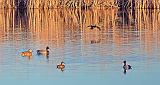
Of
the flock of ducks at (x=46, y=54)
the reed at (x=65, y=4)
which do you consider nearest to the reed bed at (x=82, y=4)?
the reed at (x=65, y=4)

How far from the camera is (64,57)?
23703 millimetres

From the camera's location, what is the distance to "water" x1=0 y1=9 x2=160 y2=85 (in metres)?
20.0

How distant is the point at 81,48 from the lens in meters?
26.1

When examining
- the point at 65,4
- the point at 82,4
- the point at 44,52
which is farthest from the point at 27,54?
the point at 82,4

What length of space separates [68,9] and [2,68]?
28550 mm

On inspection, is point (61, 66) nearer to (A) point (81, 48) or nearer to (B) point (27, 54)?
(B) point (27, 54)

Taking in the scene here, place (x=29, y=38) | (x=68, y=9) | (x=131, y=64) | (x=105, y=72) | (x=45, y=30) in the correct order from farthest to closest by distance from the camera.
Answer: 1. (x=68, y=9)
2. (x=45, y=30)
3. (x=29, y=38)
4. (x=131, y=64)
5. (x=105, y=72)

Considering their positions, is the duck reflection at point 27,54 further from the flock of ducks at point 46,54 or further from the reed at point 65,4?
the reed at point 65,4

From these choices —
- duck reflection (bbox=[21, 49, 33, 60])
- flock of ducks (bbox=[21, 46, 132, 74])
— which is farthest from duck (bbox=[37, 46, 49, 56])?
duck reflection (bbox=[21, 49, 33, 60])

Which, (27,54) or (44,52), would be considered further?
(44,52)

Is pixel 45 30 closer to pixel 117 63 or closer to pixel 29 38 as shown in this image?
pixel 29 38

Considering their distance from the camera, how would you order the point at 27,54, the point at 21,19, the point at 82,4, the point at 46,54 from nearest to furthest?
1. the point at 27,54
2. the point at 46,54
3. the point at 21,19
4. the point at 82,4

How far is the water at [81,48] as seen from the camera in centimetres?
1998

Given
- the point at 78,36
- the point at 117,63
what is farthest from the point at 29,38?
the point at 117,63
